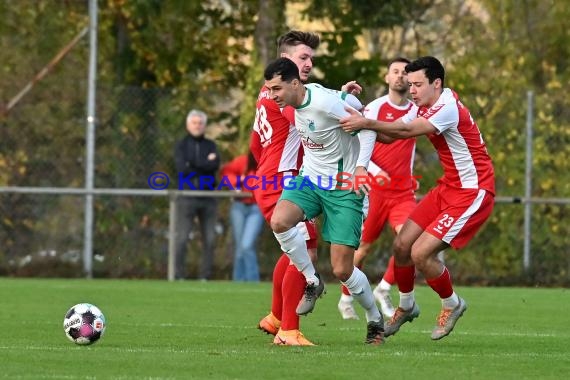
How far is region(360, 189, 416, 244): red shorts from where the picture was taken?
514 inches

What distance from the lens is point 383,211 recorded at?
13164 millimetres

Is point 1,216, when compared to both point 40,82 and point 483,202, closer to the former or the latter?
point 40,82

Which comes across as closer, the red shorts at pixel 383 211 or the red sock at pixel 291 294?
the red sock at pixel 291 294

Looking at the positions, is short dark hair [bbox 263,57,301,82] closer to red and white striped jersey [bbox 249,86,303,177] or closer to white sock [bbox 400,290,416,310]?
red and white striped jersey [bbox 249,86,303,177]

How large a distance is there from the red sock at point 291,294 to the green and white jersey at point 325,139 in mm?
653

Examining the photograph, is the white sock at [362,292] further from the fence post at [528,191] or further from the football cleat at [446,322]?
the fence post at [528,191]

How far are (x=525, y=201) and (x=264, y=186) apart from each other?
342 inches

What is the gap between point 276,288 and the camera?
10.2m

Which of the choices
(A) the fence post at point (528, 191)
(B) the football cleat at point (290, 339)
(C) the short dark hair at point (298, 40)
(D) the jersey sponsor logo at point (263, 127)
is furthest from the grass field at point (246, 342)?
(A) the fence post at point (528, 191)

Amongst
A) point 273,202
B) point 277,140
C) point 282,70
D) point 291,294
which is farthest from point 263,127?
point 291,294

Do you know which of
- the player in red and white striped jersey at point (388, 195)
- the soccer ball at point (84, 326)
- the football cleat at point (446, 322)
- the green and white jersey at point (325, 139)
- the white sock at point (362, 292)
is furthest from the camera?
the player in red and white striped jersey at point (388, 195)

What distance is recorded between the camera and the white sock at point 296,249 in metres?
9.58

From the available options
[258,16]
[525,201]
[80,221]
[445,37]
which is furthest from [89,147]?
[445,37]

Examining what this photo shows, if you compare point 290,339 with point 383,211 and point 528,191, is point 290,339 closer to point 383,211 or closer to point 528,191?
point 383,211
